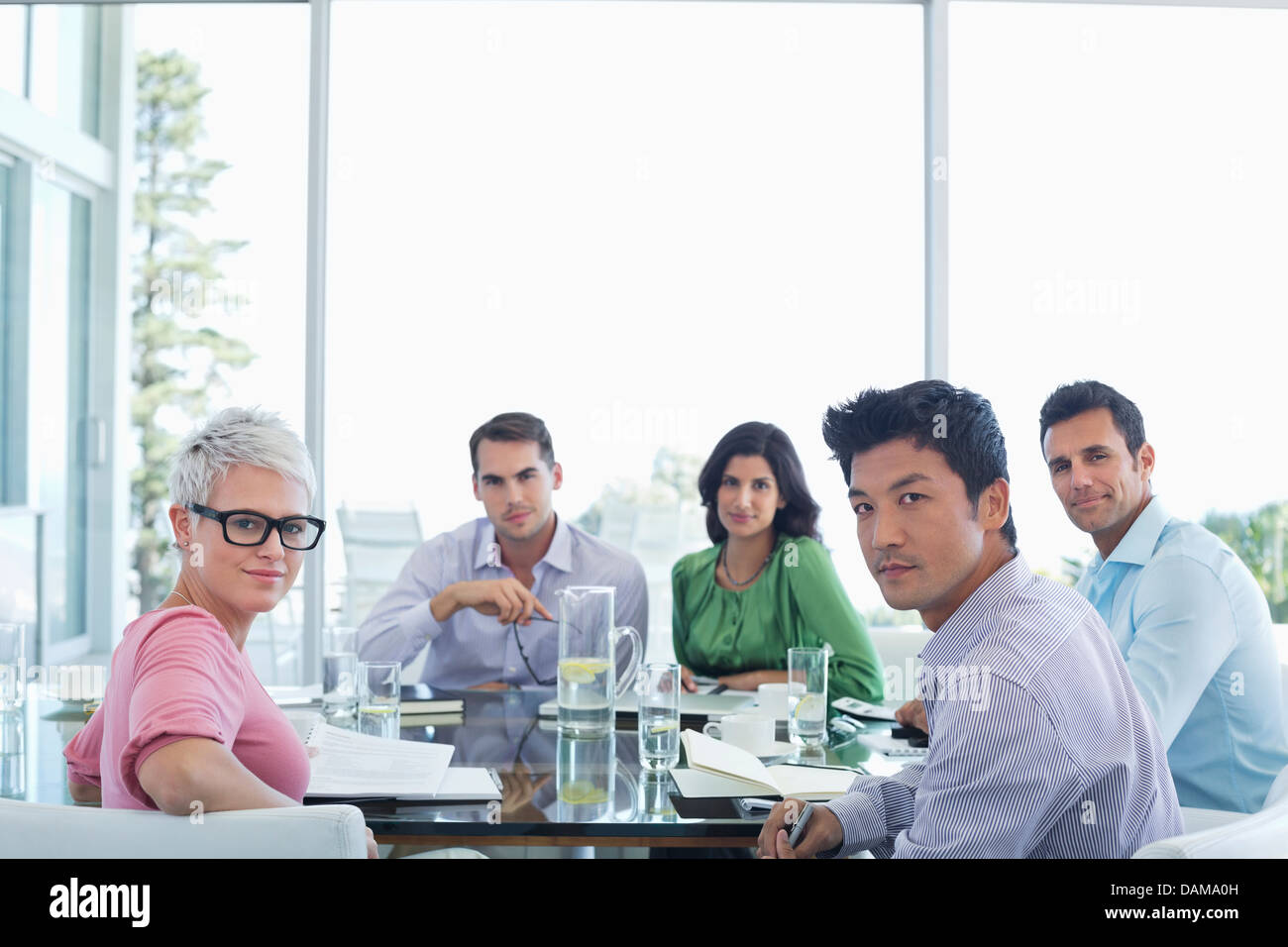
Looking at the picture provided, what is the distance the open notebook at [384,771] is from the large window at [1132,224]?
2.79 metres

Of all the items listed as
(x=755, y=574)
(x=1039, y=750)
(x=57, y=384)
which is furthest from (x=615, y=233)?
(x=1039, y=750)

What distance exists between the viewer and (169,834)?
1.02 m

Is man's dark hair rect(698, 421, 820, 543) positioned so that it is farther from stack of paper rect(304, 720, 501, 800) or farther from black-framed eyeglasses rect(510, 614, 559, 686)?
stack of paper rect(304, 720, 501, 800)

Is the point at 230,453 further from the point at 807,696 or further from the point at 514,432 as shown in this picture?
the point at 514,432

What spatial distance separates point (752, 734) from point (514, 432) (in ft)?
4.29

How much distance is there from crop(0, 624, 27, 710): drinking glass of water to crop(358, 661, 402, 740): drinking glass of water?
0.58m

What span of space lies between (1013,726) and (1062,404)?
1277 millimetres

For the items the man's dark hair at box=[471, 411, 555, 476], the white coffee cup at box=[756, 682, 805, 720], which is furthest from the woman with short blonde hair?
the man's dark hair at box=[471, 411, 555, 476]

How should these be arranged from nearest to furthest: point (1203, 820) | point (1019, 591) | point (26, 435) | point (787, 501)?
point (1019, 591)
point (1203, 820)
point (787, 501)
point (26, 435)

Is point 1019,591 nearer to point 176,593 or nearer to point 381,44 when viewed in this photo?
point 176,593

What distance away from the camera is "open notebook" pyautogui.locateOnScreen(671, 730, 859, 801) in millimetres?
1527

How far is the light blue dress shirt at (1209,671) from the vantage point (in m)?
1.90
